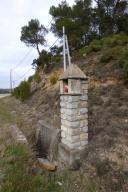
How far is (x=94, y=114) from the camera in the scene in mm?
6328

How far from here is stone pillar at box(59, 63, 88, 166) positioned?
4.87 meters

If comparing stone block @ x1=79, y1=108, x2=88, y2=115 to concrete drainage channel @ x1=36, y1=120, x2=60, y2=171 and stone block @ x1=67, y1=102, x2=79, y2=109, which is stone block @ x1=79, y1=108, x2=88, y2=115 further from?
concrete drainage channel @ x1=36, y1=120, x2=60, y2=171

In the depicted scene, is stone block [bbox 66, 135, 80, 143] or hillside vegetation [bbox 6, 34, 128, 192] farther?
stone block [bbox 66, 135, 80, 143]

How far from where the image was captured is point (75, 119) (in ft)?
16.1

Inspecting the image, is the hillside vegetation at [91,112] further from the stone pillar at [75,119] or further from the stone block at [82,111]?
the stone block at [82,111]

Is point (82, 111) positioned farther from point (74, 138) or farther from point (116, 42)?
point (116, 42)

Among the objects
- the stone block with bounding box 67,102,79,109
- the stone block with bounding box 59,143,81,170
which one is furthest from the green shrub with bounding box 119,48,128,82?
the stone block with bounding box 59,143,81,170

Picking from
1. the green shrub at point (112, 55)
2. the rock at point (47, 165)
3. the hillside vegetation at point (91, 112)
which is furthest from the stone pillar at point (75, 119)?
the green shrub at point (112, 55)

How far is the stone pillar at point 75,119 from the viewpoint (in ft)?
16.0

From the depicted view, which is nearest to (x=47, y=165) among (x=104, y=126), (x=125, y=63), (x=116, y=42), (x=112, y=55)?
(x=104, y=126)

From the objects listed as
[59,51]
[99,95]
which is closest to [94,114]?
[99,95]

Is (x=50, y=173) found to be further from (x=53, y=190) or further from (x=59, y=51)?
(x=59, y=51)

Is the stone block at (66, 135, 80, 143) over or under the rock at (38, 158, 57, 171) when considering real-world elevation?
over

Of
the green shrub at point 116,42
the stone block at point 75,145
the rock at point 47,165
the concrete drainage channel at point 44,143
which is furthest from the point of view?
the green shrub at point 116,42
